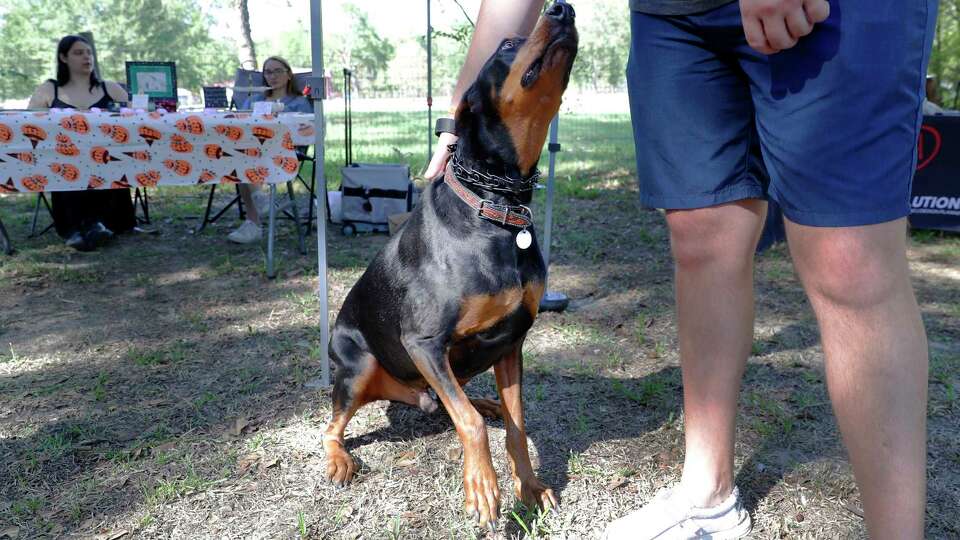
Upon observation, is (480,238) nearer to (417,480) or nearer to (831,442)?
(417,480)

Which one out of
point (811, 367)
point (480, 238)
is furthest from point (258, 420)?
point (811, 367)

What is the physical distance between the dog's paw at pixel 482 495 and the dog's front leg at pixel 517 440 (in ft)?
0.93

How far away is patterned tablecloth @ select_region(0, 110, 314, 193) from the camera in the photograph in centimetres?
480

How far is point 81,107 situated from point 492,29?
5.50m

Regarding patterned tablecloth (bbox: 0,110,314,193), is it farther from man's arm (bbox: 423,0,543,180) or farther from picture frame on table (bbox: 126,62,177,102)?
man's arm (bbox: 423,0,543,180)

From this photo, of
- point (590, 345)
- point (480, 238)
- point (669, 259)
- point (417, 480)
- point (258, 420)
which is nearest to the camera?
point (480, 238)

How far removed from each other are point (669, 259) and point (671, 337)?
1.82 metres

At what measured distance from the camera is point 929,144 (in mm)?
5953

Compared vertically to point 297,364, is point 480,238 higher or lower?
higher

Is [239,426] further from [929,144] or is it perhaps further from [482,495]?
[929,144]

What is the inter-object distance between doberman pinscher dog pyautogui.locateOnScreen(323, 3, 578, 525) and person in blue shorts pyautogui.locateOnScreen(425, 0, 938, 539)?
281mm

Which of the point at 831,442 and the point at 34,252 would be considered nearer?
the point at 831,442

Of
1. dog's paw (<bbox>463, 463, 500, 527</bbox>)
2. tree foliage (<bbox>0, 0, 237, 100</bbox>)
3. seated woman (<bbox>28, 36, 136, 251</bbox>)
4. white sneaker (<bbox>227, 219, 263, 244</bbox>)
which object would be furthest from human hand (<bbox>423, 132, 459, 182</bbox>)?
tree foliage (<bbox>0, 0, 237, 100</bbox>)

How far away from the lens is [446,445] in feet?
8.96
